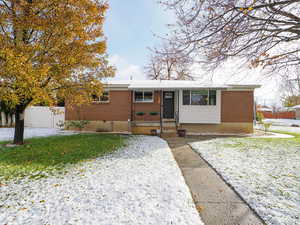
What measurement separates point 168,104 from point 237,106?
537cm

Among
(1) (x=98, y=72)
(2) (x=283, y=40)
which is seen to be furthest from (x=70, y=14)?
(2) (x=283, y=40)

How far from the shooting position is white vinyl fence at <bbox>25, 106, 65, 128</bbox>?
45.9 ft

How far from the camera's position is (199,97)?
11.4 meters

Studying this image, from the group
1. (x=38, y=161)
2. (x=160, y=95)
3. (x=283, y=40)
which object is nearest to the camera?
(x=283, y=40)

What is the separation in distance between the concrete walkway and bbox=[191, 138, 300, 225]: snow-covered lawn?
19 centimetres

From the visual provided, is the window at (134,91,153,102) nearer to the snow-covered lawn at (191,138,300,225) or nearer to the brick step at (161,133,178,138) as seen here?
the brick step at (161,133,178,138)

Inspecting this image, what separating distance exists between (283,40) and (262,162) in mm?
4029

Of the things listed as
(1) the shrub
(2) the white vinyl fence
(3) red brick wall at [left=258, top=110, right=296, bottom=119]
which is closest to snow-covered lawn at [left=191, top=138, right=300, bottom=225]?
(1) the shrub

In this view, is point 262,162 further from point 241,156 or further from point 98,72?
point 98,72

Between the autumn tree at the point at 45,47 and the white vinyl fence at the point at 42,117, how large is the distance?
7.06 meters

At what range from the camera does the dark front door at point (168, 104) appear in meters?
12.6

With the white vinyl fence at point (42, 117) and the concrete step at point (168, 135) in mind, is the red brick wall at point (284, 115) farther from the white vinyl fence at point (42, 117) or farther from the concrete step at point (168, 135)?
the white vinyl fence at point (42, 117)

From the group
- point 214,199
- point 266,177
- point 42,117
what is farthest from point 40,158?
point 42,117

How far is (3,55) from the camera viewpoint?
4762mm
